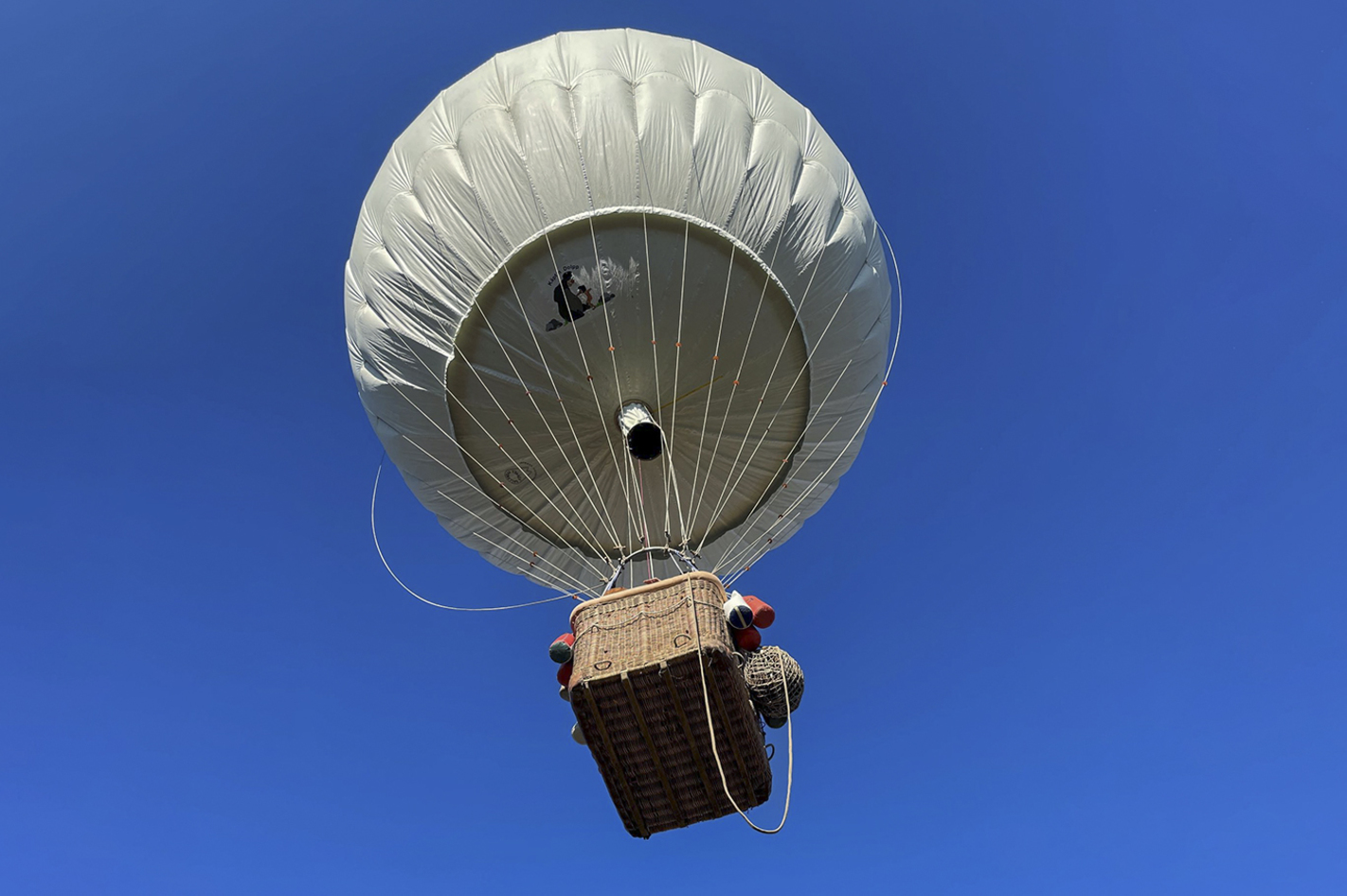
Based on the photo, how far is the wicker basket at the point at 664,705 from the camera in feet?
15.5

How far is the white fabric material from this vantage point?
607 cm

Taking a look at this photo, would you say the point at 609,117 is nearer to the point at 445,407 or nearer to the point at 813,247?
the point at 813,247

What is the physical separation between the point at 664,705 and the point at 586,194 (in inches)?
143

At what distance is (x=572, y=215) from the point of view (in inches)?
238

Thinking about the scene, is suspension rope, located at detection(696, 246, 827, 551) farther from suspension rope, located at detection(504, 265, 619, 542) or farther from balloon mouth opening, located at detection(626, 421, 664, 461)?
suspension rope, located at detection(504, 265, 619, 542)

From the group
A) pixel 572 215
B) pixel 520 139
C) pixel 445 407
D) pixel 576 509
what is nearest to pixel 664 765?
pixel 576 509

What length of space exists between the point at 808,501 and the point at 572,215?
12.0ft

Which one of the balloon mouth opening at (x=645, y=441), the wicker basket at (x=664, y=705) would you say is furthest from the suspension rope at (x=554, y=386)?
the wicker basket at (x=664, y=705)

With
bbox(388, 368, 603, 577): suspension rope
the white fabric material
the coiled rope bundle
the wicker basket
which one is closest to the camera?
the wicker basket

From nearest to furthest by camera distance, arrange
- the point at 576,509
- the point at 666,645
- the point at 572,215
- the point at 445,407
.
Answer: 1. the point at 666,645
2. the point at 572,215
3. the point at 445,407
4. the point at 576,509

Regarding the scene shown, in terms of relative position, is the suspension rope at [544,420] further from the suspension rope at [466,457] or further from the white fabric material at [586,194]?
the suspension rope at [466,457]

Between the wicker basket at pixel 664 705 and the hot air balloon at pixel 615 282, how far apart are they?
0.12 m

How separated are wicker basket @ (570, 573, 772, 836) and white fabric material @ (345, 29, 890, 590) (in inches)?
81.6

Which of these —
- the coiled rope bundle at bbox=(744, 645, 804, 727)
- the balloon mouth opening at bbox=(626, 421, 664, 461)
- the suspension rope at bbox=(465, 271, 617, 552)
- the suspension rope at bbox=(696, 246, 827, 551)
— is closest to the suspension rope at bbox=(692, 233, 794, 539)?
the suspension rope at bbox=(696, 246, 827, 551)
